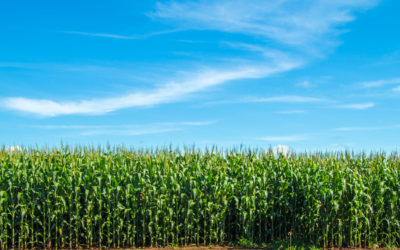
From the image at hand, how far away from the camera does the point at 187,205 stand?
39.5ft

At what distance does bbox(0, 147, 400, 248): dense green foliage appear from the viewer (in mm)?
11812

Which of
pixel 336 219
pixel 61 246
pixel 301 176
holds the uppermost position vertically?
pixel 301 176

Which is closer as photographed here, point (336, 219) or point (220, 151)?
point (336, 219)

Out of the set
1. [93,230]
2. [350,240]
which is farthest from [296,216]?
[93,230]

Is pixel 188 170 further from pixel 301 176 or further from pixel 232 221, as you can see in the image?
pixel 301 176

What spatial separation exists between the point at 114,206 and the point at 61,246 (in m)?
2.34

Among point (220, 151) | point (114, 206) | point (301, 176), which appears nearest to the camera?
point (114, 206)

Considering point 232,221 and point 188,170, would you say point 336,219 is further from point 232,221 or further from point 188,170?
point 188,170

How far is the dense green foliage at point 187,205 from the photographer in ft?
38.8

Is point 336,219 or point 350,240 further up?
point 336,219

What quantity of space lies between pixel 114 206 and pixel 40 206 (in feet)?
8.56

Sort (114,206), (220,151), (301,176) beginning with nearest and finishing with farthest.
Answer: (114,206)
(301,176)
(220,151)

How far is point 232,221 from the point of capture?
507 inches

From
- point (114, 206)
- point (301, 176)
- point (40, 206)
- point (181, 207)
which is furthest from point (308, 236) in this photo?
point (40, 206)
